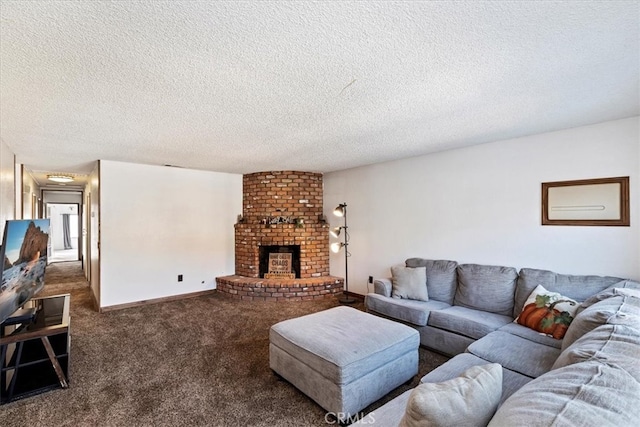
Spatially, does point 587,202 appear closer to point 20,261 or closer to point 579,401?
point 579,401

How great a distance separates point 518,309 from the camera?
284 cm

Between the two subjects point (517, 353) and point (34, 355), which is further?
point (34, 355)

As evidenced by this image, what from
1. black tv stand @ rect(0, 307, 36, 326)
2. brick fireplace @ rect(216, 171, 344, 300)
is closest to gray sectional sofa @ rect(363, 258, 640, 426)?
brick fireplace @ rect(216, 171, 344, 300)

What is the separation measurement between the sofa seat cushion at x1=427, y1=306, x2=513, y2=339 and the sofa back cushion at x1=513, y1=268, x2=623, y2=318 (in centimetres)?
27

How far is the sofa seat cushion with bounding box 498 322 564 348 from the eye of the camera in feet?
7.25

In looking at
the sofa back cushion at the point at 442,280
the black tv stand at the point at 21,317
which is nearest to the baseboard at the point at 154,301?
the black tv stand at the point at 21,317

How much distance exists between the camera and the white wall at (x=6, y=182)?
9.89 feet

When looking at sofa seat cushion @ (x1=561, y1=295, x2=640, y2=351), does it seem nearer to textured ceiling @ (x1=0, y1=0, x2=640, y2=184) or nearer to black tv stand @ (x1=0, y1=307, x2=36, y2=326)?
textured ceiling @ (x1=0, y1=0, x2=640, y2=184)

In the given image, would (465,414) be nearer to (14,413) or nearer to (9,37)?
(9,37)

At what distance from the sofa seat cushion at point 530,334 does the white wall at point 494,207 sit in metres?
0.91

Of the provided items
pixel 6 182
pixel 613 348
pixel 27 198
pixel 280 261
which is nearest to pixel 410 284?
pixel 613 348

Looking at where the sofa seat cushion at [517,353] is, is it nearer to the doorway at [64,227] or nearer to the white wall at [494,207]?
the white wall at [494,207]

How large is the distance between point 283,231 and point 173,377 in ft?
9.99

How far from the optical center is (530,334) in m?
2.37
